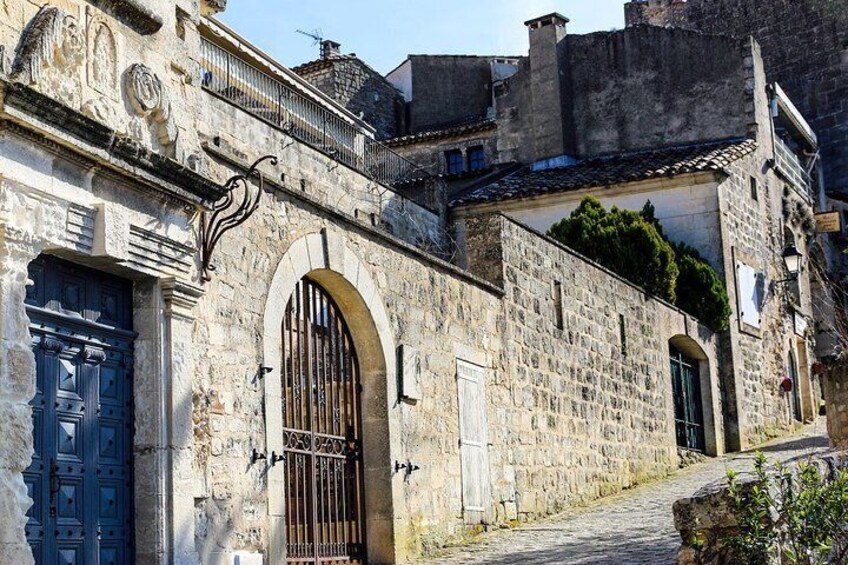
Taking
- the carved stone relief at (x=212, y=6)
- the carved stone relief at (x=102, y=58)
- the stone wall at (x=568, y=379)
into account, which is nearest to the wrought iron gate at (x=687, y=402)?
the stone wall at (x=568, y=379)

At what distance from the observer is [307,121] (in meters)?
20.4

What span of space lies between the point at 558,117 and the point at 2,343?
2012 cm

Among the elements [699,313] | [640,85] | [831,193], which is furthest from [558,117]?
[831,193]

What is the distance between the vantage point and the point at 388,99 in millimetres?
31969

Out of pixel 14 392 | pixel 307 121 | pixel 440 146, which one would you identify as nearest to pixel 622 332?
pixel 307 121

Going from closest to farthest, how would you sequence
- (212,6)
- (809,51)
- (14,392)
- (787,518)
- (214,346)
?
(14,392)
(787,518)
(214,346)
(212,6)
(809,51)

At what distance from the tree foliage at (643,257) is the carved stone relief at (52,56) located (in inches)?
542

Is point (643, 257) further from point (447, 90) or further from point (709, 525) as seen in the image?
point (709, 525)

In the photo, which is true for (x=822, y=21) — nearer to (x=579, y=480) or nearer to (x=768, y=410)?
(x=768, y=410)

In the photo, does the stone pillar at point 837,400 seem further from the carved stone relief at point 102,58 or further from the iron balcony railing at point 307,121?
the carved stone relief at point 102,58

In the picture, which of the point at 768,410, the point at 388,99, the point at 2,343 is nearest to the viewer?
the point at 2,343

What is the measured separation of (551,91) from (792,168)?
6.30 meters

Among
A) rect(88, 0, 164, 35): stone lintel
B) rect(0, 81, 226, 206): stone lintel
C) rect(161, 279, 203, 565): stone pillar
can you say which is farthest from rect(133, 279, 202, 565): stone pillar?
Answer: rect(88, 0, 164, 35): stone lintel

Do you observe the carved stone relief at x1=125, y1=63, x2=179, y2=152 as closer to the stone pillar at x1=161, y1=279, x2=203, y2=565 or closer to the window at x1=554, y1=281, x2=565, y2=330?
the stone pillar at x1=161, y1=279, x2=203, y2=565
